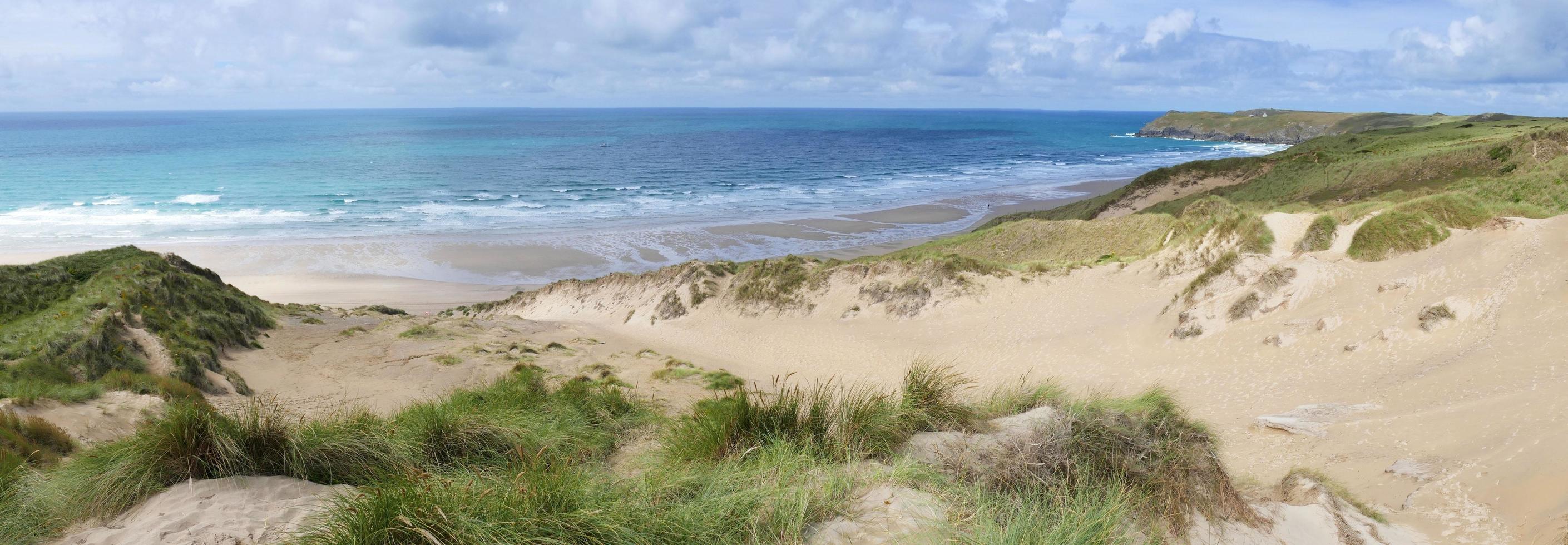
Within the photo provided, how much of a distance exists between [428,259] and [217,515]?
30.2 metres

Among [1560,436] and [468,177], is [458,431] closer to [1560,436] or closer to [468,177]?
[1560,436]

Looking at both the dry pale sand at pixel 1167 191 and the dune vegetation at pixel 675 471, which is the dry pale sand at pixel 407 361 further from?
the dry pale sand at pixel 1167 191

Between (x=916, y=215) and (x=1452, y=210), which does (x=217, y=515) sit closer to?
(x=1452, y=210)

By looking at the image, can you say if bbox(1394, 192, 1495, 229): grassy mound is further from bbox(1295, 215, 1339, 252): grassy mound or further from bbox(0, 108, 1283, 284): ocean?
bbox(0, 108, 1283, 284): ocean

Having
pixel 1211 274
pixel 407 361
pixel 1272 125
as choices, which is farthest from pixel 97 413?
pixel 1272 125

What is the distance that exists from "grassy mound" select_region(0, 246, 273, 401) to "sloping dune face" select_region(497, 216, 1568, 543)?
801cm

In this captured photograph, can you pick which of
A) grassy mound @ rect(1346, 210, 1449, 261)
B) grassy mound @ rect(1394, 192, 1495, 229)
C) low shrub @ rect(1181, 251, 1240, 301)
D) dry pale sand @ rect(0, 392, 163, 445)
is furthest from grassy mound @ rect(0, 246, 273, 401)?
grassy mound @ rect(1394, 192, 1495, 229)

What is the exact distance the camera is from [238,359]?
11.5 m

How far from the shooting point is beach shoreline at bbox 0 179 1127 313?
1010 inches

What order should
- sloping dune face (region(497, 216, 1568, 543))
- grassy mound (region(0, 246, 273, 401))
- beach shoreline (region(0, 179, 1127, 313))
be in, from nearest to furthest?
sloping dune face (region(497, 216, 1568, 543)) < grassy mound (region(0, 246, 273, 401)) < beach shoreline (region(0, 179, 1127, 313))

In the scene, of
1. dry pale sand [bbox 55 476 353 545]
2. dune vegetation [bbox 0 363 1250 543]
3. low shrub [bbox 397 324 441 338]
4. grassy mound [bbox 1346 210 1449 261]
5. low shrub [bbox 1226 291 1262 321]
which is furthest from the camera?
low shrub [bbox 397 324 441 338]

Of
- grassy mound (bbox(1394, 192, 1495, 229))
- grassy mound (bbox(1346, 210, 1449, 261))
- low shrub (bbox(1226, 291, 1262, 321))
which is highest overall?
grassy mound (bbox(1394, 192, 1495, 229))

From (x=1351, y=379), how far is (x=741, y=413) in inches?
356

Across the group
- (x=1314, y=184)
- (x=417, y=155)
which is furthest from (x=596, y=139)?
(x=1314, y=184)
